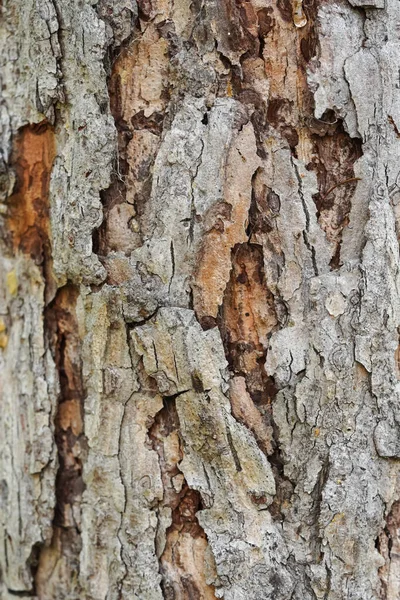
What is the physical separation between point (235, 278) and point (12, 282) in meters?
0.52

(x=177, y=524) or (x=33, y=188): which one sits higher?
(x=33, y=188)

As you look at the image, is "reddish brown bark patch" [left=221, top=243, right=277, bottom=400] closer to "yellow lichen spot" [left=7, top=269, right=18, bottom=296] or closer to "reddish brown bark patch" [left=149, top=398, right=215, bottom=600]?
"reddish brown bark patch" [left=149, top=398, right=215, bottom=600]

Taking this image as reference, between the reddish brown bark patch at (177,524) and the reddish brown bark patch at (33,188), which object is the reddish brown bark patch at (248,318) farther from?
the reddish brown bark patch at (33,188)

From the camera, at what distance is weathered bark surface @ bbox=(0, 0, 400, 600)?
3.79 feet

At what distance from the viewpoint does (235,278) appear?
3.95 ft

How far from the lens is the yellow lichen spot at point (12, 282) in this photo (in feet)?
4.50

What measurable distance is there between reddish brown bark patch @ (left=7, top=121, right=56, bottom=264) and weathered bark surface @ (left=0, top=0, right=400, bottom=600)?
0.06 meters

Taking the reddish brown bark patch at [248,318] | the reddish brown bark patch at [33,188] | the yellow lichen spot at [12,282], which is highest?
the reddish brown bark patch at [33,188]

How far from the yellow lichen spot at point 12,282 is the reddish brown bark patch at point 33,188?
6 centimetres

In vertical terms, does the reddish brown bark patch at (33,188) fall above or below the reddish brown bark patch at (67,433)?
above

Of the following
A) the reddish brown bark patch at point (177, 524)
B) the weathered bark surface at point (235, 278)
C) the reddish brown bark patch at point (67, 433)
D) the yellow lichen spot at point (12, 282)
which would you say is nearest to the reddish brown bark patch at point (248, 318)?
the weathered bark surface at point (235, 278)

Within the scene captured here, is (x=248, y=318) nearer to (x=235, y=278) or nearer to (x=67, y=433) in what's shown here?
(x=235, y=278)

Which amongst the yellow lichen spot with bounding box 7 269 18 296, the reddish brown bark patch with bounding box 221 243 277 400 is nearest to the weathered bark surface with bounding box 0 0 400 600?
the reddish brown bark patch with bounding box 221 243 277 400

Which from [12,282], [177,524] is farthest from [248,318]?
[12,282]
